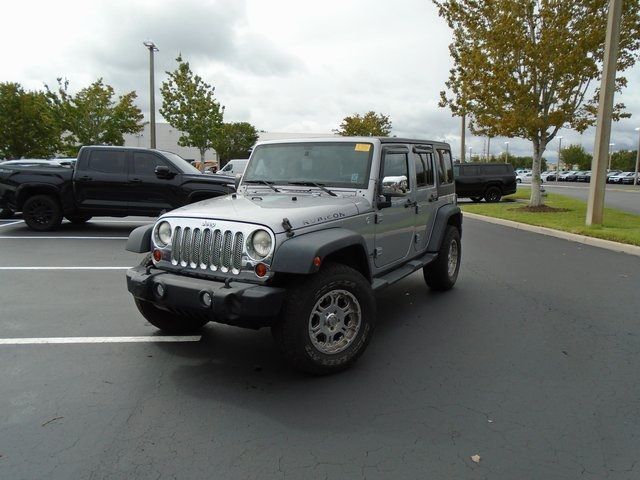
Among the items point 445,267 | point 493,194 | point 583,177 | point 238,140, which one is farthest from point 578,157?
point 445,267

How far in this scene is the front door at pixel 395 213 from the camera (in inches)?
184

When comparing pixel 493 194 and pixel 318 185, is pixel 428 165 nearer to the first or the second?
pixel 318 185

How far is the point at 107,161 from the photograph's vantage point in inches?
431

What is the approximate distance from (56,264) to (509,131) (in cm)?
1354

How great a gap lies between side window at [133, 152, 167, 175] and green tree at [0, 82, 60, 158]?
26.0 meters

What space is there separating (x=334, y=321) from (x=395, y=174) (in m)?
1.94

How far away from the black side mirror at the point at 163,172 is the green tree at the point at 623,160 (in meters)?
101

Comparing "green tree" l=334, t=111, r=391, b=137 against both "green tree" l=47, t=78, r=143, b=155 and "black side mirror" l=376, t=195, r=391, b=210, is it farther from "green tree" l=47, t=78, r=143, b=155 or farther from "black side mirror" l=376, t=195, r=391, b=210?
"black side mirror" l=376, t=195, r=391, b=210

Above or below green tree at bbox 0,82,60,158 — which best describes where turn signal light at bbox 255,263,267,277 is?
below

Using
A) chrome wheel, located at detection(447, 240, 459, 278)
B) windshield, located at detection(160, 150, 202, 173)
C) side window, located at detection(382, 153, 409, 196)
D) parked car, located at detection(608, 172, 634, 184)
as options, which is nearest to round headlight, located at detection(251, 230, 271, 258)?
side window, located at detection(382, 153, 409, 196)

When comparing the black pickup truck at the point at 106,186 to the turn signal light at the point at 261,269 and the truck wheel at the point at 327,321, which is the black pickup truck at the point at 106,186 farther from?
the turn signal light at the point at 261,269

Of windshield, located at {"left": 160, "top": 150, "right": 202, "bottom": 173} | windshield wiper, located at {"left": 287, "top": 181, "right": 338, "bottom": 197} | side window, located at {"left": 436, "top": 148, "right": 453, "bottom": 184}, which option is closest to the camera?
windshield wiper, located at {"left": 287, "top": 181, "right": 338, "bottom": 197}

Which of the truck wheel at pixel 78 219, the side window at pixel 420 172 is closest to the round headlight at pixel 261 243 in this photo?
the side window at pixel 420 172

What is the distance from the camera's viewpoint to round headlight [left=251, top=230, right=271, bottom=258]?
3590mm
